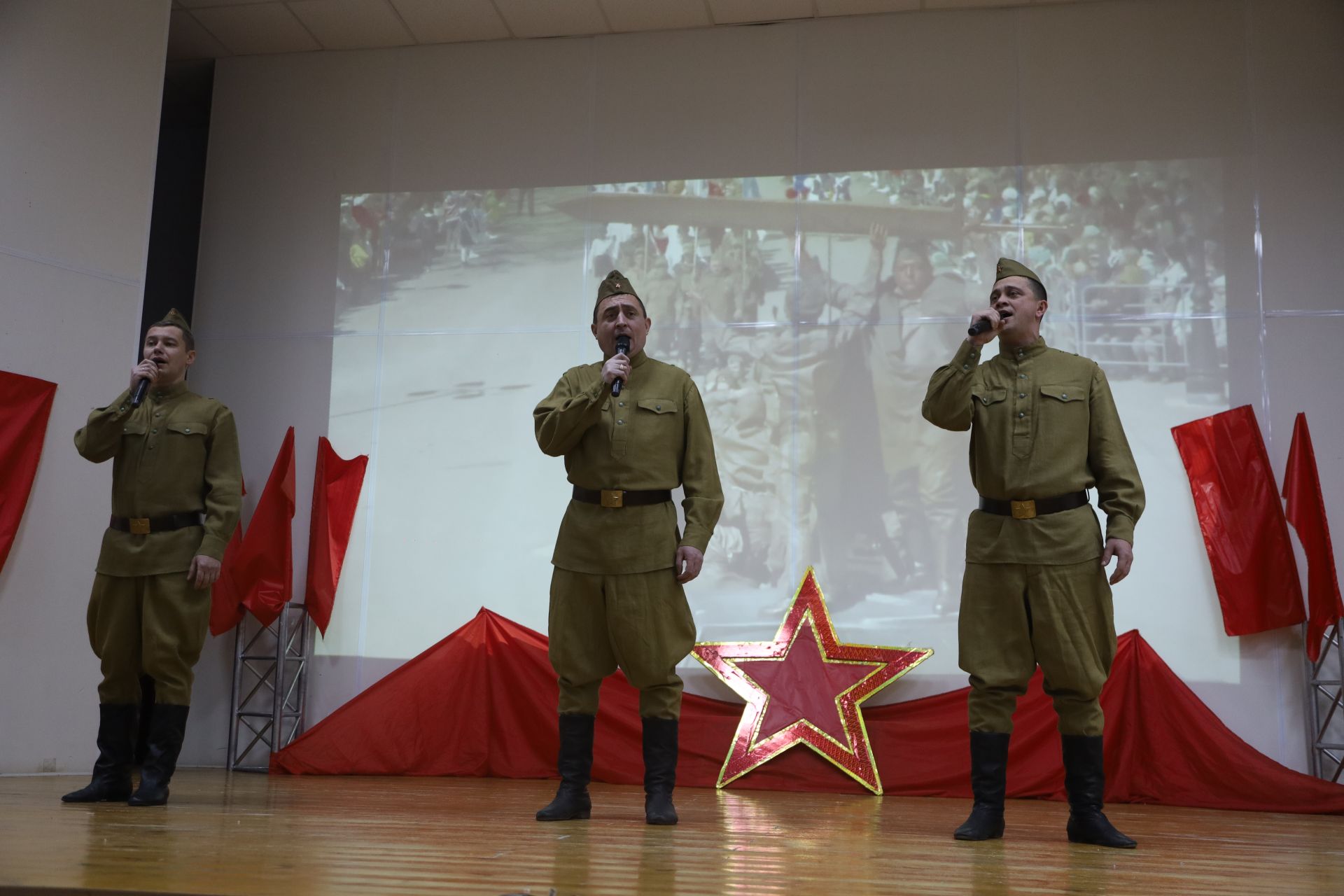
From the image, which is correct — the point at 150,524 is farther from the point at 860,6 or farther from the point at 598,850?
the point at 860,6

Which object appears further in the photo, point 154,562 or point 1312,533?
point 1312,533

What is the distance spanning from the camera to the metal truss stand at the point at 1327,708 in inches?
192

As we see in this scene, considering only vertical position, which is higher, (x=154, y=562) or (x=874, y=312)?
(x=874, y=312)

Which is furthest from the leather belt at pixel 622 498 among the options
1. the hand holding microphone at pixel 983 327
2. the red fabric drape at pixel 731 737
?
the red fabric drape at pixel 731 737

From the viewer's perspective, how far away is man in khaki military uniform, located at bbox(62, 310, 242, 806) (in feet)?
11.5

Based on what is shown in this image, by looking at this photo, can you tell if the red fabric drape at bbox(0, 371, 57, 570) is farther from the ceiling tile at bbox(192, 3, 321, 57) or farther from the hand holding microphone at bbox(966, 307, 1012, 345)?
the hand holding microphone at bbox(966, 307, 1012, 345)

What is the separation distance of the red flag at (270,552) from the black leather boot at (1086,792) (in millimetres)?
3999

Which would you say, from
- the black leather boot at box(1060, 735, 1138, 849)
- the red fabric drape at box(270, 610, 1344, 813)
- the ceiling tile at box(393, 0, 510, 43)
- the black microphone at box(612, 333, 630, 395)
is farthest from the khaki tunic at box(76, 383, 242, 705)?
the ceiling tile at box(393, 0, 510, 43)

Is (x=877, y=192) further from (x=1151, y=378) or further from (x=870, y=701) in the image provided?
(x=870, y=701)

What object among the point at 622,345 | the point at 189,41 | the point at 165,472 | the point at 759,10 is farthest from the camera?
the point at 189,41

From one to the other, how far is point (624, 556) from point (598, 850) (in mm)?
972

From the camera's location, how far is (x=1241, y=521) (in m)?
5.12

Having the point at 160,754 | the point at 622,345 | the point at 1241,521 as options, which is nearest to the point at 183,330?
the point at 160,754

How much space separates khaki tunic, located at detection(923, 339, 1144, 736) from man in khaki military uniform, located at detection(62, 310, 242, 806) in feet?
7.34
